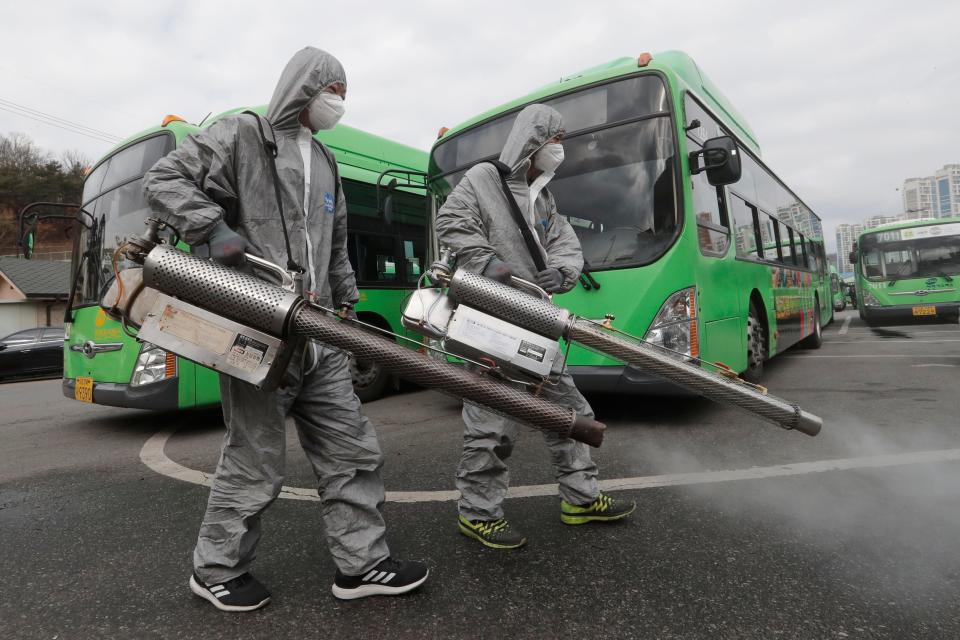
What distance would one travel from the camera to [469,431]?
8.48ft

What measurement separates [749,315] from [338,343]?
517 cm

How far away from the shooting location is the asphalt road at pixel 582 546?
1861mm

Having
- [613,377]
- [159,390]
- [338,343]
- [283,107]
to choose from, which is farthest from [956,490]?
[159,390]

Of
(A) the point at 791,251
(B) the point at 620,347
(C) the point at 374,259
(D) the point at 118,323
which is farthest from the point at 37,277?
(B) the point at 620,347

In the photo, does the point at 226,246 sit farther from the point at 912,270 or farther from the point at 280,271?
the point at 912,270

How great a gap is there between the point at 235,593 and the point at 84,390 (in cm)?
443

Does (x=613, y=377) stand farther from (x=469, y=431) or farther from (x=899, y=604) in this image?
(x=899, y=604)

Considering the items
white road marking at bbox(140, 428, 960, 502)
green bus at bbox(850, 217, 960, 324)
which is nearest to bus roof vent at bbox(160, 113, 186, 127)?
white road marking at bbox(140, 428, 960, 502)

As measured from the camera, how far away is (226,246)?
1.87 m

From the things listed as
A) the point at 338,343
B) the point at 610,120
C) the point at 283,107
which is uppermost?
the point at 610,120

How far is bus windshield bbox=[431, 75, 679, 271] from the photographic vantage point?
178 inches

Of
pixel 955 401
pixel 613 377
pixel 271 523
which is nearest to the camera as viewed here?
pixel 271 523

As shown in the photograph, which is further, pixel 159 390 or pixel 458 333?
pixel 159 390

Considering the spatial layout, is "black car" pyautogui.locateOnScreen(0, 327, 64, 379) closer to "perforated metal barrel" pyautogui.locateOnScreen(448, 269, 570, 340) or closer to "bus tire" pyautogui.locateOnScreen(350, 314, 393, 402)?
"bus tire" pyautogui.locateOnScreen(350, 314, 393, 402)
